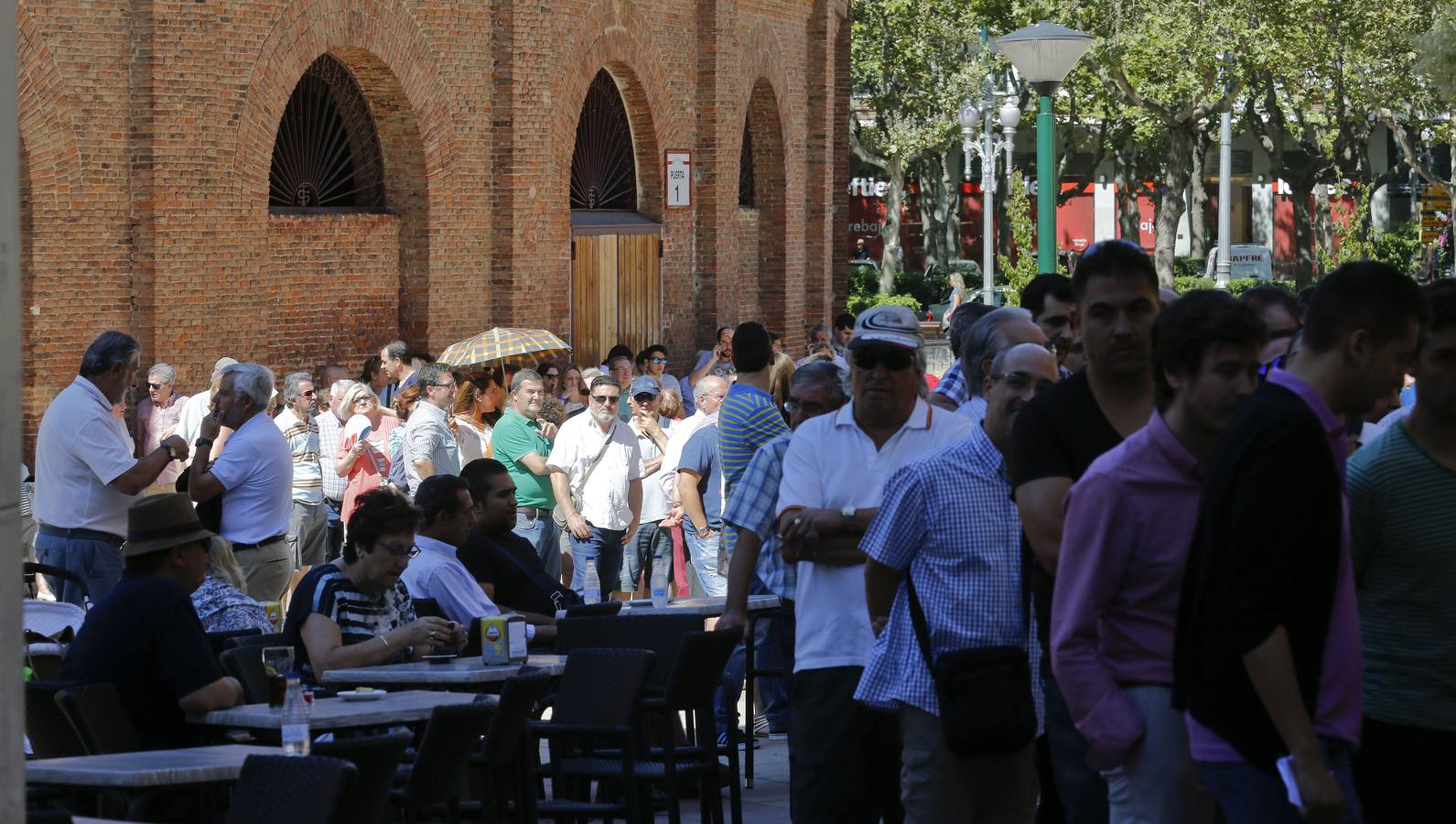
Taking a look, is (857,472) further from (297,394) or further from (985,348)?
(297,394)

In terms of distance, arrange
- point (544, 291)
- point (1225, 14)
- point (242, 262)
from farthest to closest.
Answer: point (1225, 14), point (544, 291), point (242, 262)

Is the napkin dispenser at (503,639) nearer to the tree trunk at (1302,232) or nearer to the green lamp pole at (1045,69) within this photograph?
the green lamp pole at (1045,69)

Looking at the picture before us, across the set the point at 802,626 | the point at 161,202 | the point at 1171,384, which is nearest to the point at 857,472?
the point at 802,626

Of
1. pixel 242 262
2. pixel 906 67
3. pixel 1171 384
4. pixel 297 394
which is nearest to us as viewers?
pixel 1171 384

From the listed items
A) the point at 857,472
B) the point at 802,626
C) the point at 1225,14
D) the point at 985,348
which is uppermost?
the point at 1225,14

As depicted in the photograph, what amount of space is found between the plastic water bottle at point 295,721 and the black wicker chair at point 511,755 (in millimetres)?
747

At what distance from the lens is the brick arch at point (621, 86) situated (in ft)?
71.8

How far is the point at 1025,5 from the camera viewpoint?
46.9 meters

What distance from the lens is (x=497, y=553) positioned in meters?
10.3

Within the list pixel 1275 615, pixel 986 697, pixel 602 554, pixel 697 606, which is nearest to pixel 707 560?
pixel 602 554

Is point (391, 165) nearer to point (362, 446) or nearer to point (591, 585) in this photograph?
point (362, 446)

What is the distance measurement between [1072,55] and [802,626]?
33.8ft

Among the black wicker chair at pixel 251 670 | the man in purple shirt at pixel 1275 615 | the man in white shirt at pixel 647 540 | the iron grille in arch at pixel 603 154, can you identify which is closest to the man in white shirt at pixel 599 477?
the man in white shirt at pixel 647 540

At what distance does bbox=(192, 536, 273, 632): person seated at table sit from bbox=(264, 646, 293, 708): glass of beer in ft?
6.89
